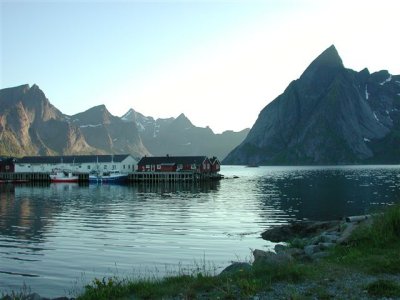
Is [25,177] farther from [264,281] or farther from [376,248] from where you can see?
[264,281]

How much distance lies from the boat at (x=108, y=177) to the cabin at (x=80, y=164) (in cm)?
623

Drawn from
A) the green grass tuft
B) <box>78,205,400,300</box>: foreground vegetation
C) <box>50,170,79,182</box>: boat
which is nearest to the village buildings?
<box>50,170,79,182</box>: boat

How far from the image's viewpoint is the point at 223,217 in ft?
157

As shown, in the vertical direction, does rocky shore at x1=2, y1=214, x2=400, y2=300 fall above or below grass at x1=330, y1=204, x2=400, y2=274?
below

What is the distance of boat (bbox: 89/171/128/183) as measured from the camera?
121625mm

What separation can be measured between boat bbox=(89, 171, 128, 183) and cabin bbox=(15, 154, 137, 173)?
623 centimetres

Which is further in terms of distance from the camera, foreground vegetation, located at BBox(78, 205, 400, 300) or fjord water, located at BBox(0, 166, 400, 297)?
fjord water, located at BBox(0, 166, 400, 297)

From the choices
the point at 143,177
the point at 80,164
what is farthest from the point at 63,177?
the point at 143,177

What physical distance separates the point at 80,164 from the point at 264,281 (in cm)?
13012

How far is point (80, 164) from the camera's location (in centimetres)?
13738

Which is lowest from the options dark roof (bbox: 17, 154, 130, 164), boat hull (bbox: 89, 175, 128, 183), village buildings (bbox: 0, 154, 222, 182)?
boat hull (bbox: 89, 175, 128, 183)

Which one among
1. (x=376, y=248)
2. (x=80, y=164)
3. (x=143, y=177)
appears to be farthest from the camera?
(x=80, y=164)

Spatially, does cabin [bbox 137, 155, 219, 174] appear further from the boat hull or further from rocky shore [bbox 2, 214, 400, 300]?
rocky shore [bbox 2, 214, 400, 300]

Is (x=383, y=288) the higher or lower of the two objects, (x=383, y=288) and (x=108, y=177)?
the lower
